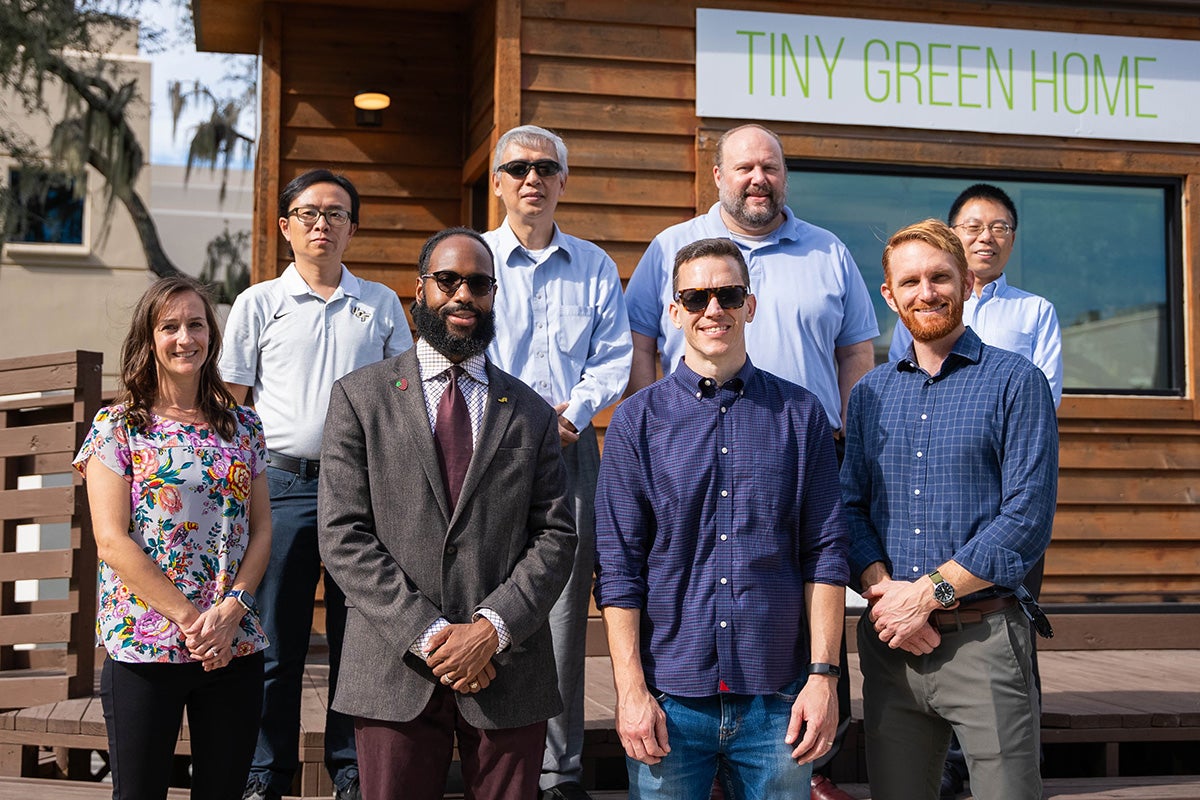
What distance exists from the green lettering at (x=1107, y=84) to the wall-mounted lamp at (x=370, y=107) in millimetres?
3556

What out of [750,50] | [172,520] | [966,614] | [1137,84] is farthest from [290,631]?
[1137,84]

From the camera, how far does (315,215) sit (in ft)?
11.3

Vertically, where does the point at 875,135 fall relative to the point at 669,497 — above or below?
above

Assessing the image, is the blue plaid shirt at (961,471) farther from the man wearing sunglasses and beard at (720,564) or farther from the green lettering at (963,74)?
the green lettering at (963,74)

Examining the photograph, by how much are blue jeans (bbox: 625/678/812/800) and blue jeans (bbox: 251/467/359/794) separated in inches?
45.4

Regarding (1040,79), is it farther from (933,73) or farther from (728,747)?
(728,747)

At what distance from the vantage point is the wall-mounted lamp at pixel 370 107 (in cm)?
642

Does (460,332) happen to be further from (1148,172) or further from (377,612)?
(1148,172)

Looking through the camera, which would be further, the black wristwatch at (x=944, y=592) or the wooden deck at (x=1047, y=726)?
the wooden deck at (x=1047, y=726)

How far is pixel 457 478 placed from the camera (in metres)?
2.53

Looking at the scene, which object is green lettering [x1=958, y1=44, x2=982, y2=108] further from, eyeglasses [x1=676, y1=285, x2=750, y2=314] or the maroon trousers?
the maroon trousers

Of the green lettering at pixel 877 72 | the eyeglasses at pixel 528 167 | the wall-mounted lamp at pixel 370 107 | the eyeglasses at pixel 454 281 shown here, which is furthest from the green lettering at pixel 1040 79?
the eyeglasses at pixel 454 281

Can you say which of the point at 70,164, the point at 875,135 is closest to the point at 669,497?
the point at 875,135

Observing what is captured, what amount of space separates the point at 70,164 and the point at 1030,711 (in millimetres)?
11717
